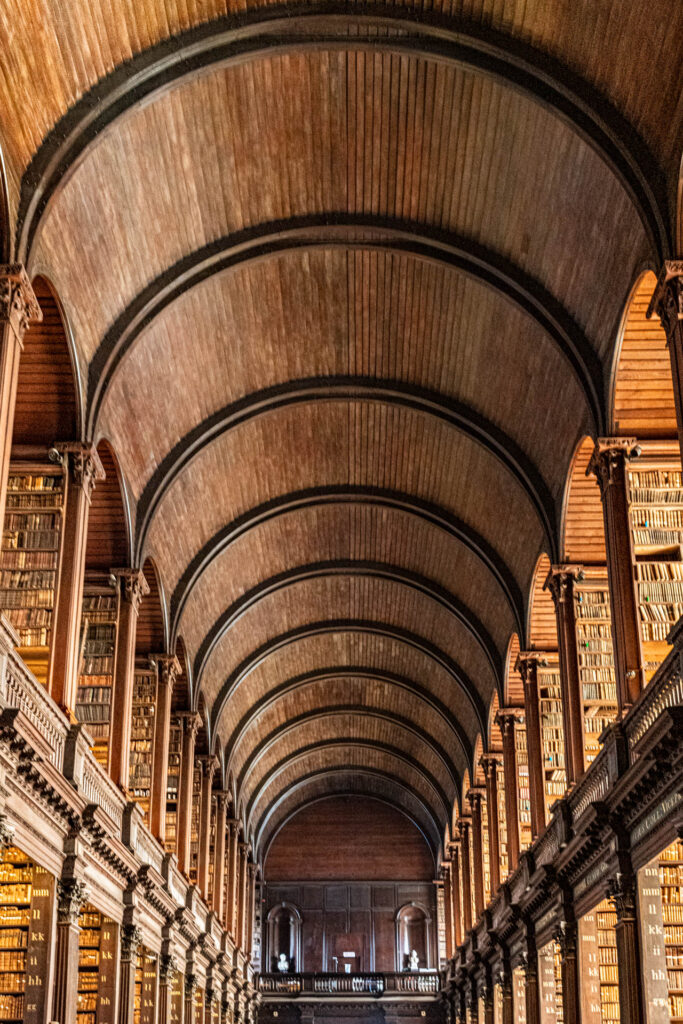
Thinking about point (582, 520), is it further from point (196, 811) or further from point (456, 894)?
point (456, 894)

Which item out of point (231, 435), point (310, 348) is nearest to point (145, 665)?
point (231, 435)

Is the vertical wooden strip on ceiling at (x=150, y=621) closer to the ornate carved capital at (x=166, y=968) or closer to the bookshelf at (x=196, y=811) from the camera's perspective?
the ornate carved capital at (x=166, y=968)

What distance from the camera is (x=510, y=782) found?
2381 centimetres

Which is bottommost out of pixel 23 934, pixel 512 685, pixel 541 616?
pixel 23 934

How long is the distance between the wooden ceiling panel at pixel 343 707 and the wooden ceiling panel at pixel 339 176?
18.8m

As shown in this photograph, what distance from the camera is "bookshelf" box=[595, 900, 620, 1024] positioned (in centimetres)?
1738

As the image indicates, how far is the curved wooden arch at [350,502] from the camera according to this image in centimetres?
2242

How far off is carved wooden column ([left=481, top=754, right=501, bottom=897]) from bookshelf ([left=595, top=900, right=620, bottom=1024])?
768 cm

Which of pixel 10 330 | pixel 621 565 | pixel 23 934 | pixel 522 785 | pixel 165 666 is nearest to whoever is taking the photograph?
pixel 10 330

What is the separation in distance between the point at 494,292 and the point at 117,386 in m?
5.36

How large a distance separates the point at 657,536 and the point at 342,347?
723cm

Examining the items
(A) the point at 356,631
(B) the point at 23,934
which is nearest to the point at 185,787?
(A) the point at 356,631

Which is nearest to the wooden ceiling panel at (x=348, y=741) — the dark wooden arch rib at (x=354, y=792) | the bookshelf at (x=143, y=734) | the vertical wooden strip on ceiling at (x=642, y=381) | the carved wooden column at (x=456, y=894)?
the carved wooden column at (x=456, y=894)

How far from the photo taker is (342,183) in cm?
1653
